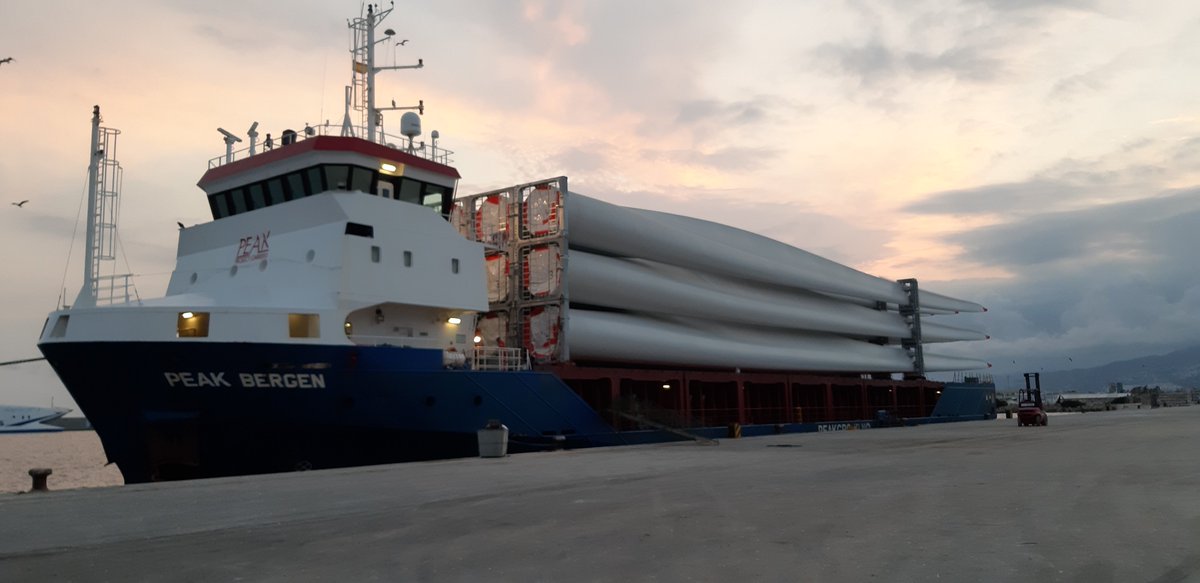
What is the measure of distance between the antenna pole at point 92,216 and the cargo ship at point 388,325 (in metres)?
0.05

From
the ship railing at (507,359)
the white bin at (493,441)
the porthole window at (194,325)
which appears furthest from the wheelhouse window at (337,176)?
the white bin at (493,441)

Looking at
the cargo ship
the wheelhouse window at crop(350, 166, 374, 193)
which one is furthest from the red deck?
the wheelhouse window at crop(350, 166, 374, 193)

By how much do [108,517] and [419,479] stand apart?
19.0 feet

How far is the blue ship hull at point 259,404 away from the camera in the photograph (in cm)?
1859

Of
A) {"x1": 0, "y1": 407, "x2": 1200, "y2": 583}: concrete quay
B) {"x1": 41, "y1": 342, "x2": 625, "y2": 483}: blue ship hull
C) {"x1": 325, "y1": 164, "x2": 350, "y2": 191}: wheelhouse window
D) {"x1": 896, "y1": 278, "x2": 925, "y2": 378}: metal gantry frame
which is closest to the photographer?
{"x1": 0, "y1": 407, "x2": 1200, "y2": 583}: concrete quay

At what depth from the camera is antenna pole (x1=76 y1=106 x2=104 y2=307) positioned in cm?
2038

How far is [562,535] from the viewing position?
9000mm

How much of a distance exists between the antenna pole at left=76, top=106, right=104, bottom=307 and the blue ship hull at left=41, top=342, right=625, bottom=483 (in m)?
1.87

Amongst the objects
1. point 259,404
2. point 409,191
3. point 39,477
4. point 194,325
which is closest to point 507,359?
point 409,191

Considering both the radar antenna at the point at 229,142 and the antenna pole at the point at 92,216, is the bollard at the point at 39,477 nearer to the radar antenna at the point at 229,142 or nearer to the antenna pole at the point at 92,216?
the antenna pole at the point at 92,216

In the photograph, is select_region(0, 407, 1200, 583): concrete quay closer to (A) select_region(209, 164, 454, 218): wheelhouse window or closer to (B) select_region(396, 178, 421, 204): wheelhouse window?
(A) select_region(209, 164, 454, 218): wheelhouse window

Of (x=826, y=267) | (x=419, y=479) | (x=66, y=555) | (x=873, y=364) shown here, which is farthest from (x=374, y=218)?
(x=873, y=364)

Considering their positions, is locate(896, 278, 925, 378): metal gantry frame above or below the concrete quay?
above

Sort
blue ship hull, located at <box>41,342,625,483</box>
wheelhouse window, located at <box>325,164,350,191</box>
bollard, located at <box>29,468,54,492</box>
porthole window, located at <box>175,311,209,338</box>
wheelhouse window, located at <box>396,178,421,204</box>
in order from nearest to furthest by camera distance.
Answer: bollard, located at <box>29,468,54,492</box>, blue ship hull, located at <box>41,342,625,483</box>, porthole window, located at <box>175,311,209,338</box>, wheelhouse window, located at <box>325,164,350,191</box>, wheelhouse window, located at <box>396,178,421,204</box>
